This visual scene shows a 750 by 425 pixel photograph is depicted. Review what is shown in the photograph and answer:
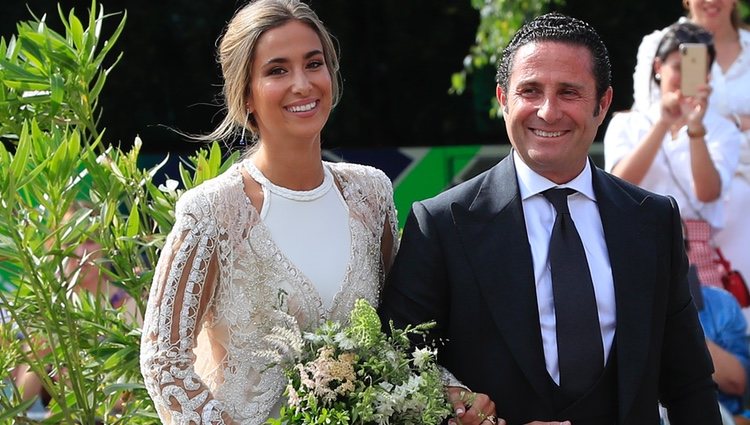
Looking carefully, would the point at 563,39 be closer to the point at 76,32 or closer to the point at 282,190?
the point at 282,190

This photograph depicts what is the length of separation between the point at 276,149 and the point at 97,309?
0.98 metres

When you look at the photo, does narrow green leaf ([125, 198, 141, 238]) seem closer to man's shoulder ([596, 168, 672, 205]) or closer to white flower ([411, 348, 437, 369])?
white flower ([411, 348, 437, 369])

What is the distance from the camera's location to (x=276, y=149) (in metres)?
3.58

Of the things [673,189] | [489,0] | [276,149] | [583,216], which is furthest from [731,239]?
[276,149]

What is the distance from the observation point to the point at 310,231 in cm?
357

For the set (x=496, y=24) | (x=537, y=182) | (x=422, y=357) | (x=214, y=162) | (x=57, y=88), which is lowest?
(x=422, y=357)

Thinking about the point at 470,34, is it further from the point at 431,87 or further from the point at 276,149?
the point at 276,149

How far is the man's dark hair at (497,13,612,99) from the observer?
3.56 m

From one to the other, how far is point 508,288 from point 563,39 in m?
0.70

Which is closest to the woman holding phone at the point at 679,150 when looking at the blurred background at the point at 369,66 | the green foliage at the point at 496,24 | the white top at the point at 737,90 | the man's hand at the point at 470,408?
the white top at the point at 737,90

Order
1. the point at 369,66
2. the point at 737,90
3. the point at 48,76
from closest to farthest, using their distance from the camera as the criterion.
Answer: the point at 48,76 < the point at 737,90 < the point at 369,66

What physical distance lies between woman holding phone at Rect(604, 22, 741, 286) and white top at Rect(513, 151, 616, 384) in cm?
257

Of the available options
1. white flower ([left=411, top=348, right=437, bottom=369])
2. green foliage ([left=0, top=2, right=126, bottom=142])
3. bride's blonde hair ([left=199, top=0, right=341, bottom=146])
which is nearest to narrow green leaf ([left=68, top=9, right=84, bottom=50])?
green foliage ([left=0, top=2, right=126, bottom=142])

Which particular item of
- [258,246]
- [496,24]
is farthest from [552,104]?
[496,24]
